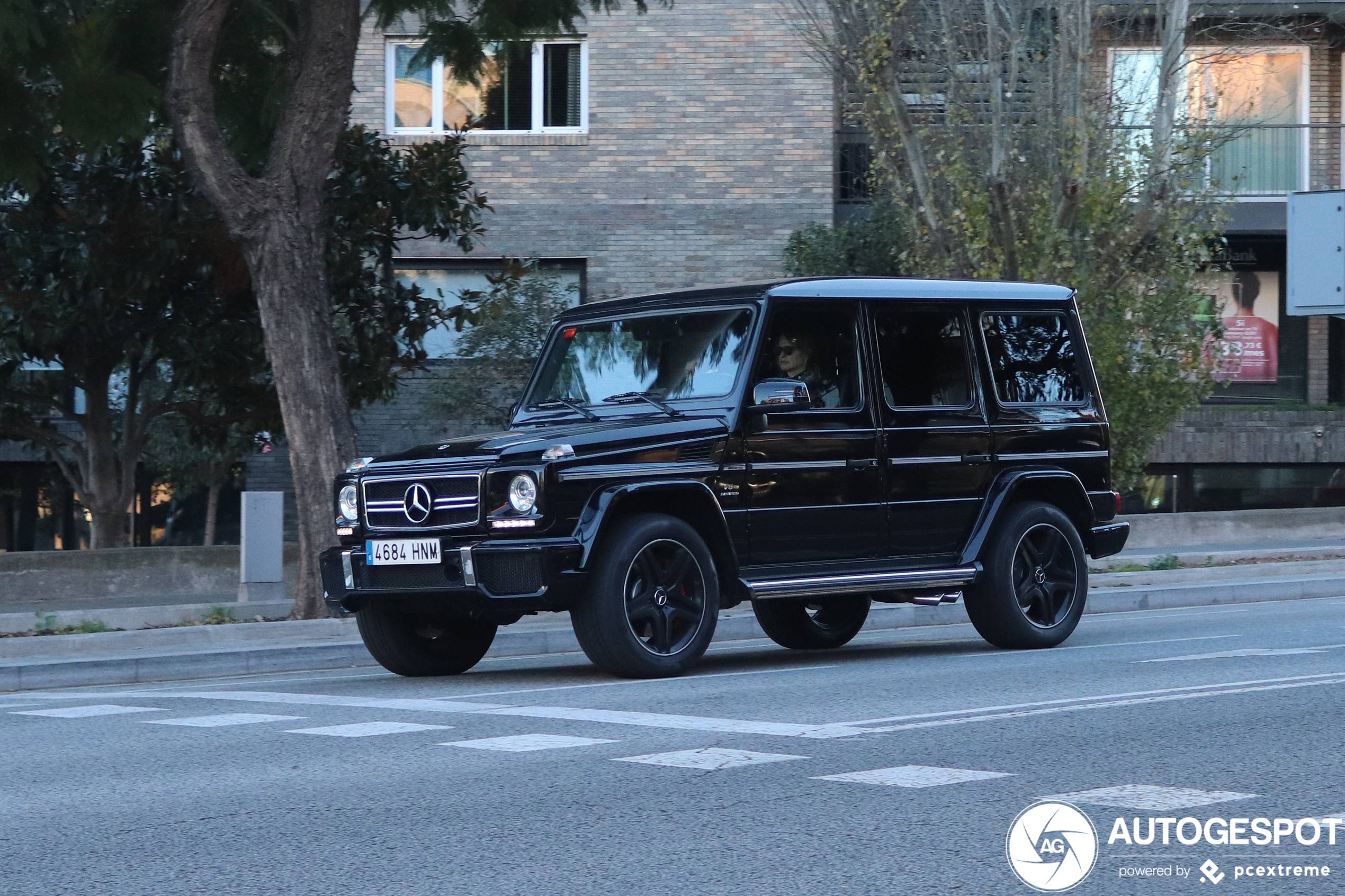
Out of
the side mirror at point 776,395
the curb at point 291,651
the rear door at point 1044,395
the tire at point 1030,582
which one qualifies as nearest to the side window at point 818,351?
the side mirror at point 776,395

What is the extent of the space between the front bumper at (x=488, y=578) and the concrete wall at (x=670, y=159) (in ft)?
55.7

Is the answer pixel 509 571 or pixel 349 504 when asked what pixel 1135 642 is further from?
pixel 349 504

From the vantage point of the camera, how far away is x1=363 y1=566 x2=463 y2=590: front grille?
9445mm

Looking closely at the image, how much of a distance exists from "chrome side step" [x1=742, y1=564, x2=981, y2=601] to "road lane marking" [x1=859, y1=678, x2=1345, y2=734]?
82.2 inches

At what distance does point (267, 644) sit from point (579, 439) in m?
4.75

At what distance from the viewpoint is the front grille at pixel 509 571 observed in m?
9.14

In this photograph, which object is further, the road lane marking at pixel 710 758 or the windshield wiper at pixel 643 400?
the windshield wiper at pixel 643 400

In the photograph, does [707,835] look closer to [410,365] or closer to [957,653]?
[957,653]

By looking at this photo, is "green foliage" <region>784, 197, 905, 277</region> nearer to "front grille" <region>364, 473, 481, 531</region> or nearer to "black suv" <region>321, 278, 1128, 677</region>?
"black suv" <region>321, 278, 1128, 677</region>

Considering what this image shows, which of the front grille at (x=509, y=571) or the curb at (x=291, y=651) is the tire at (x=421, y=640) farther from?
the curb at (x=291, y=651)

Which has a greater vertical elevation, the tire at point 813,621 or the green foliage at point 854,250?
the green foliage at point 854,250

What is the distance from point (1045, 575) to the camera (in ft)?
37.8

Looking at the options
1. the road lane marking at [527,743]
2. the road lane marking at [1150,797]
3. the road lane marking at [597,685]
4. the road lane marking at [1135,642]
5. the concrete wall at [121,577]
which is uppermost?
the road lane marking at [1150,797]

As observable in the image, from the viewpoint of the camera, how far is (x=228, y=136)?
15695 mm
